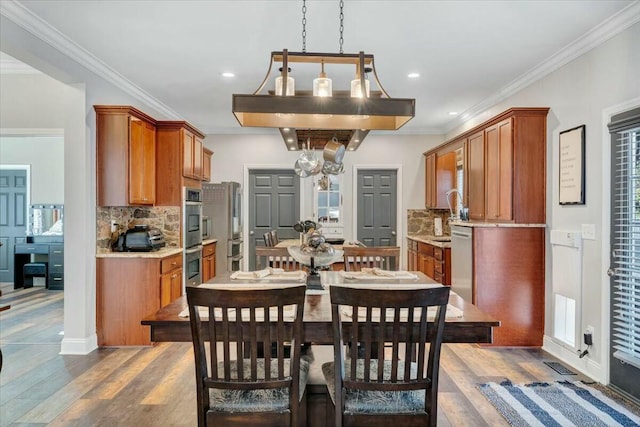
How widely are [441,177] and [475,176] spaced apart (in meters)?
1.42

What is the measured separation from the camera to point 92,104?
3873 millimetres

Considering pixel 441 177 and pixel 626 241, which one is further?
pixel 441 177

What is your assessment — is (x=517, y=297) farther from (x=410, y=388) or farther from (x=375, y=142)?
(x=375, y=142)

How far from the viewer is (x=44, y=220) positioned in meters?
7.07

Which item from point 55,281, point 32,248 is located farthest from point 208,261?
point 32,248

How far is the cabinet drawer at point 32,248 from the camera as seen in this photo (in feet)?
22.2

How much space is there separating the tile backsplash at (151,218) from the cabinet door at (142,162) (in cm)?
30

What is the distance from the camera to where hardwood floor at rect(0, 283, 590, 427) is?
8.40 feet

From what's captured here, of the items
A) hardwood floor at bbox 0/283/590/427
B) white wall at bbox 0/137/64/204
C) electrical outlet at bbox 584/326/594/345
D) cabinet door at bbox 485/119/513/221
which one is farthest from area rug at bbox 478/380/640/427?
white wall at bbox 0/137/64/204

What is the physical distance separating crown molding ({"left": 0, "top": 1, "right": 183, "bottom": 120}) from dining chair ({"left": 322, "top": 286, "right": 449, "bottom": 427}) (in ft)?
9.87

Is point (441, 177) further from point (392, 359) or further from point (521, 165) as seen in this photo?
point (392, 359)

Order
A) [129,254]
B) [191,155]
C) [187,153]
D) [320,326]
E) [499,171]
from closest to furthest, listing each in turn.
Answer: [320,326] < [129,254] < [499,171] < [187,153] < [191,155]

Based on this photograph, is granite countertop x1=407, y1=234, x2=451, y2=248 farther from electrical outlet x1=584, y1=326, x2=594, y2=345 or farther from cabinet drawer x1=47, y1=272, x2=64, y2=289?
cabinet drawer x1=47, y1=272, x2=64, y2=289

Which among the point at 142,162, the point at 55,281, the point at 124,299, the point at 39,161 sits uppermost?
the point at 39,161
